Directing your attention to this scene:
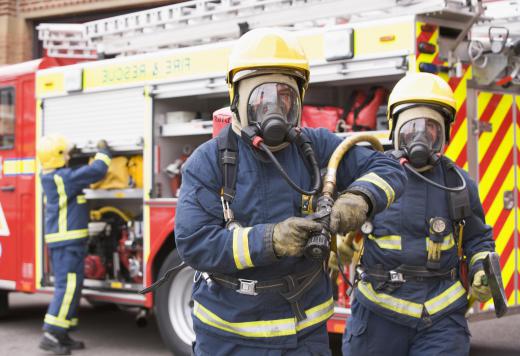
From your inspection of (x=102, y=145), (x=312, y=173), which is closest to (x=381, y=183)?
(x=312, y=173)

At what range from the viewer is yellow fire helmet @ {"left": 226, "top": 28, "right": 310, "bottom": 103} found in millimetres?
2920

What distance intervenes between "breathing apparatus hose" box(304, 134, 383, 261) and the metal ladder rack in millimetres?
2514

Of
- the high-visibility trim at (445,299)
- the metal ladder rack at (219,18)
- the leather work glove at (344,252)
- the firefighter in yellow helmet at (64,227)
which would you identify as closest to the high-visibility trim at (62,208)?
the firefighter in yellow helmet at (64,227)

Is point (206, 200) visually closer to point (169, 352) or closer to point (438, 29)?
point (438, 29)

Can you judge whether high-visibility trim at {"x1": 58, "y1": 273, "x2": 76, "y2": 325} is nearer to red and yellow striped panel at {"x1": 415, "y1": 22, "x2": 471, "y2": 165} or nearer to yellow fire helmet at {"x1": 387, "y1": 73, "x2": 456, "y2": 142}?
red and yellow striped panel at {"x1": 415, "y1": 22, "x2": 471, "y2": 165}

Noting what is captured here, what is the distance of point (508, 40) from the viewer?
565cm

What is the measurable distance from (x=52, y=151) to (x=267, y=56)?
15.0 feet

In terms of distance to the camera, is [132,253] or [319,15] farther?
[132,253]

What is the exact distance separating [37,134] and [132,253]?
152cm

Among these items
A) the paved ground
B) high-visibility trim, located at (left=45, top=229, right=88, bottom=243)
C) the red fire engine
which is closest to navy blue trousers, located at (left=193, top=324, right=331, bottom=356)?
the red fire engine

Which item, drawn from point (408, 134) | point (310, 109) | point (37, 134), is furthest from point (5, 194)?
point (408, 134)

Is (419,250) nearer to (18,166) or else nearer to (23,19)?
(18,166)

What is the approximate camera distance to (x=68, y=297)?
7.08 meters

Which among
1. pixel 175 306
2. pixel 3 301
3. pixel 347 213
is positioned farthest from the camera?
pixel 3 301
